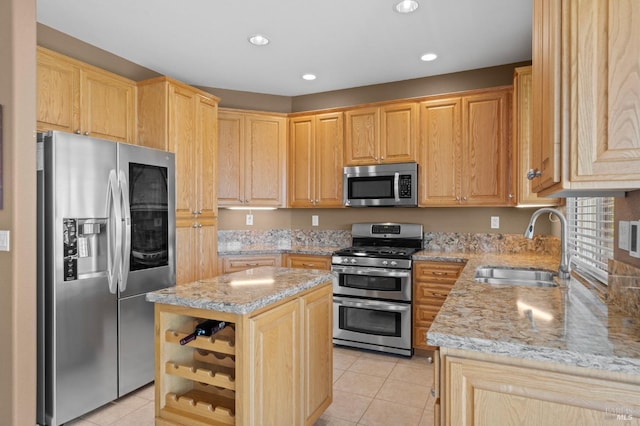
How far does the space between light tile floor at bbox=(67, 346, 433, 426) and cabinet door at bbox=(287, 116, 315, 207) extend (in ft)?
5.86

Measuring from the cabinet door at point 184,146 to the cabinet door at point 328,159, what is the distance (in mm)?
1325

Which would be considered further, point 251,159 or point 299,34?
point 251,159

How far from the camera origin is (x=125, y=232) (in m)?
2.63

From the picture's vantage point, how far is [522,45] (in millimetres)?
3100

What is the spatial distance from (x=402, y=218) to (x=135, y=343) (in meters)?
2.74

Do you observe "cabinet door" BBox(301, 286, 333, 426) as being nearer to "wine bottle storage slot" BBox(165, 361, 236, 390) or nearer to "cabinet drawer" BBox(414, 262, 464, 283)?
"wine bottle storage slot" BBox(165, 361, 236, 390)

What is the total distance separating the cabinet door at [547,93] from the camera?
3.51 feet

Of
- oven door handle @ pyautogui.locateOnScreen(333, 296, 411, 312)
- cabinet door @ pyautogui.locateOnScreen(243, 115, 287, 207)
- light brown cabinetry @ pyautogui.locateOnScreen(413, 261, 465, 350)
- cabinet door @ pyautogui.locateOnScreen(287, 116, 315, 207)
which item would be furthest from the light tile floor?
cabinet door @ pyautogui.locateOnScreen(243, 115, 287, 207)

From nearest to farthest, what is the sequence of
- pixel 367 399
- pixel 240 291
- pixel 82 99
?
pixel 240 291 → pixel 367 399 → pixel 82 99

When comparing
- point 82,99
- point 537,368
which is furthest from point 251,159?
point 537,368

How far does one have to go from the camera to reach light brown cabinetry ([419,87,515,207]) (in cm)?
343

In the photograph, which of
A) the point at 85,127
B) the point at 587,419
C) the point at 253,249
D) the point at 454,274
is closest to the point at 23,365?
the point at 85,127

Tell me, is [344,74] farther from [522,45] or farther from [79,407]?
[79,407]

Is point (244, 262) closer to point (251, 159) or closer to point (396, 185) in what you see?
point (251, 159)
